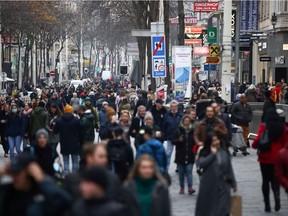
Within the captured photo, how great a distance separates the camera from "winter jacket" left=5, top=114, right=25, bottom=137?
22516mm

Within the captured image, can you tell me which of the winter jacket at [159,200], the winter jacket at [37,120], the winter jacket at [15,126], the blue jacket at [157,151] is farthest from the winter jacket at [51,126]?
the winter jacket at [159,200]

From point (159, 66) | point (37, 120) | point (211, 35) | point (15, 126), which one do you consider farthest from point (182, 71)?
point (211, 35)

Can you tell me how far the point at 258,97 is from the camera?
39.8 m

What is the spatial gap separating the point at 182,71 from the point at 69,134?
15376 millimetres

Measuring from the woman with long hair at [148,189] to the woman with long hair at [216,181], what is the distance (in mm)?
3415

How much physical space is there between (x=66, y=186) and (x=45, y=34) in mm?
78742

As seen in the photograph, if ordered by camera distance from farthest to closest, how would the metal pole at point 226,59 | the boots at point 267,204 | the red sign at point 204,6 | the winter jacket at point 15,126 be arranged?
1. the red sign at point 204,6
2. the metal pole at point 226,59
3. the winter jacket at point 15,126
4. the boots at point 267,204

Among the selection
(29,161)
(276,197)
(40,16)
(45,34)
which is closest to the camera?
(29,161)

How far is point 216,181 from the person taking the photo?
484 inches

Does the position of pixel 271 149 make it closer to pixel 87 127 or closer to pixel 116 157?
pixel 116 157

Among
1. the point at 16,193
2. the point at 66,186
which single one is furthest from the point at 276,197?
the point at 16,193

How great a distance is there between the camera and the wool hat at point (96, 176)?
688 cm

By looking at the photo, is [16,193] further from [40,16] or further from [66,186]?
[40,16]

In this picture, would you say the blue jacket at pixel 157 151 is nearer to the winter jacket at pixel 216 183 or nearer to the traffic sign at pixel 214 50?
the winter jacket at pixel 216 183
